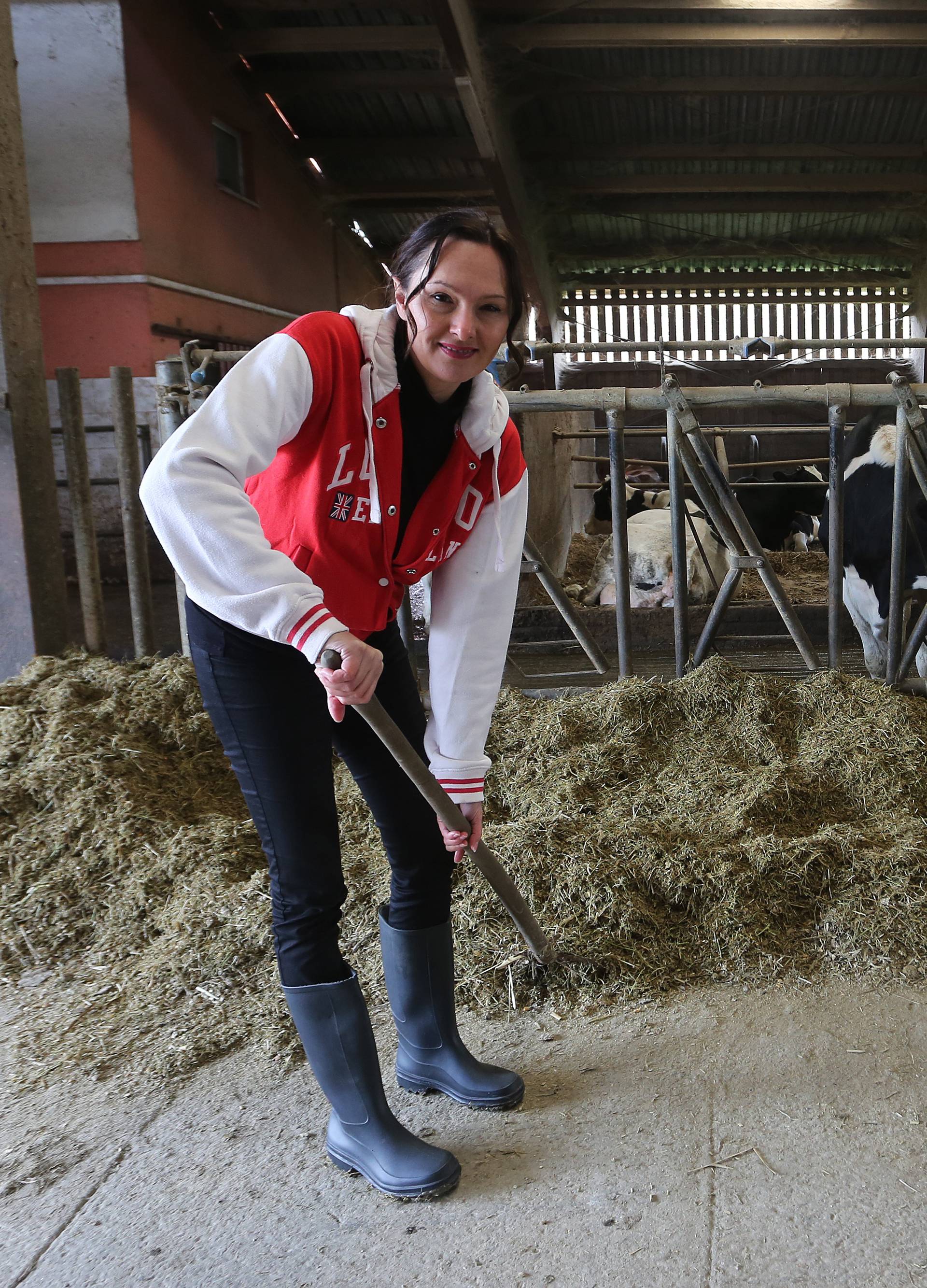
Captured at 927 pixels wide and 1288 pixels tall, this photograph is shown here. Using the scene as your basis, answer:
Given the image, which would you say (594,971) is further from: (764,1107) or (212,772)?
(212,772)

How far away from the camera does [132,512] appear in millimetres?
4633

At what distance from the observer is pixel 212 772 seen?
373 cm

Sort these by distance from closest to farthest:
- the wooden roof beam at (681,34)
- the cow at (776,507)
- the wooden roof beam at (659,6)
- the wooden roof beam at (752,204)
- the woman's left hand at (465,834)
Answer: the woman's left hand at (465,834), the wooden roof beam at (659,6), the wooden roof beam at (681,34), the cow at (776,507), the wooden roof beam at (752,204)

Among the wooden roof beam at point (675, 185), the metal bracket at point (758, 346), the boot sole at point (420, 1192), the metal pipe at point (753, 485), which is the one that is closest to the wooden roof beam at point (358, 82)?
the wooden roof beam at point (675, 185)

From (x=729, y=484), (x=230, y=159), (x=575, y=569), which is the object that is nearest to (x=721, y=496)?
(x=729, y=484)

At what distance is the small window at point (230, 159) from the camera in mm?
10352

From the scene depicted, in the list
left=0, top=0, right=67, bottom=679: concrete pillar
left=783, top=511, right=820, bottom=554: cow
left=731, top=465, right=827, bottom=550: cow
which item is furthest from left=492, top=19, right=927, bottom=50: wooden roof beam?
left=0, top=0, right=67, bottom=679: concrete pillar

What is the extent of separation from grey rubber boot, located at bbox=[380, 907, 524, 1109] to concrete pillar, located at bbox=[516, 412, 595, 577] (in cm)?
342

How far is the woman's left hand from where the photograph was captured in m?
1.95

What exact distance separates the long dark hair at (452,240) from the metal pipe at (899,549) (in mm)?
2316

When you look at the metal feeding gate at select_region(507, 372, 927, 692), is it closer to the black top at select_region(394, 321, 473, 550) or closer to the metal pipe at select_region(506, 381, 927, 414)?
the metal pipe at select_region(506, 381, 927, 414)

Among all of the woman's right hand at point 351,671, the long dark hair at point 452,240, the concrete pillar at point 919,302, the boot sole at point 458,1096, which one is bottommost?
the boot sole at point 458,1096

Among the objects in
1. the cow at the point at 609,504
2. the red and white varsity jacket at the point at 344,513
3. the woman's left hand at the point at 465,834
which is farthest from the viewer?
the cow at the point at 609,504

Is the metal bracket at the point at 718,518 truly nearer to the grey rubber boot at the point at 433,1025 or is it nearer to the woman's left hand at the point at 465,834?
the woman's left hand at the point at 465,834
